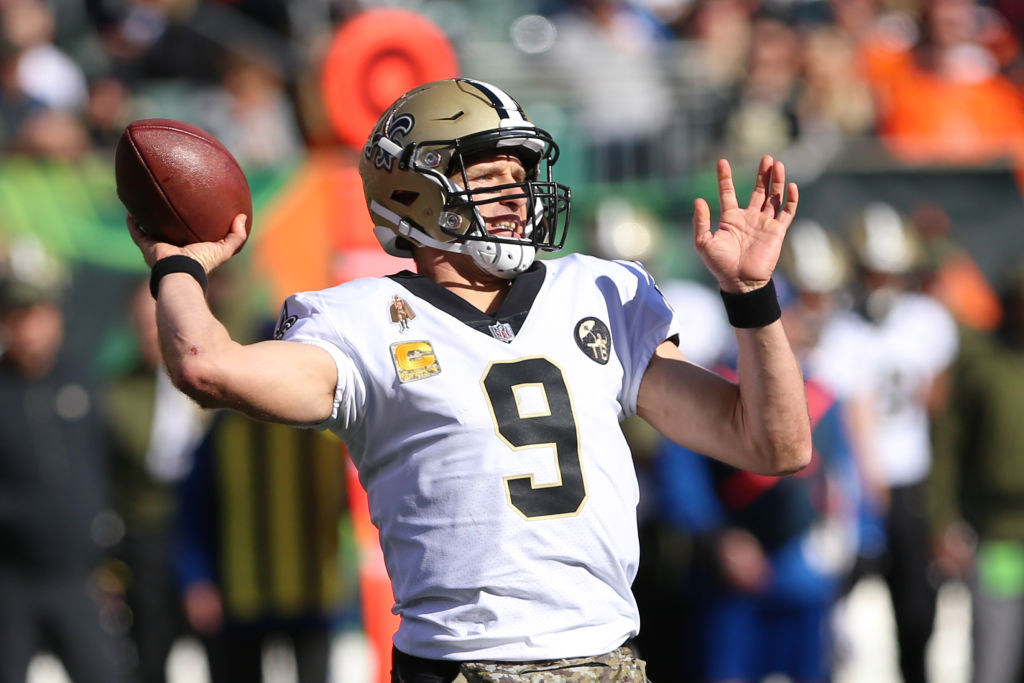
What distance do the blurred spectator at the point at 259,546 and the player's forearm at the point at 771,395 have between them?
10.00 ft

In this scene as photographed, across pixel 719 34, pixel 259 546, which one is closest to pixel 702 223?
pixel 259 546

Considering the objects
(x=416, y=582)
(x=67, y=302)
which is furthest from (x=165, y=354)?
(x=67, y=302)

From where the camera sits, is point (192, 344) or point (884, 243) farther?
point (884, 243)

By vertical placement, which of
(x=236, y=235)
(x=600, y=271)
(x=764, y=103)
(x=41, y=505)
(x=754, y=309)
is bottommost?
(x=41, y=505)

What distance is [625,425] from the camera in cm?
613

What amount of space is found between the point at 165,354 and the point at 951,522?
488 cm

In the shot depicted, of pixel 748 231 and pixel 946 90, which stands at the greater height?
pixel 946 90

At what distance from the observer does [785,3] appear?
1116cm

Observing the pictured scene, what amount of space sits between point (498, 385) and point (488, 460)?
0.14m

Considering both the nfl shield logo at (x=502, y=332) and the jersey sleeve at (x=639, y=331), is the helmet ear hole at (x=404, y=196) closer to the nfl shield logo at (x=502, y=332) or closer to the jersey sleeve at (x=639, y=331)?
the nfl shield logo at (x=502, y=332)

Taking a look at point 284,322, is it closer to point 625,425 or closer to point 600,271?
point 600,271

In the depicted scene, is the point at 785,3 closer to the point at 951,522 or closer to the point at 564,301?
the point at 951,522

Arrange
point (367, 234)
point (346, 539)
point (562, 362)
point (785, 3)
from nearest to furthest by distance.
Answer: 1. point (562, 362)
2. point (367, 234)
3. point (346, 539)
4. point (785, 3)

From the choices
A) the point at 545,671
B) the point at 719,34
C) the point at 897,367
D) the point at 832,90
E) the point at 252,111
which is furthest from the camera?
the point at 719,34
